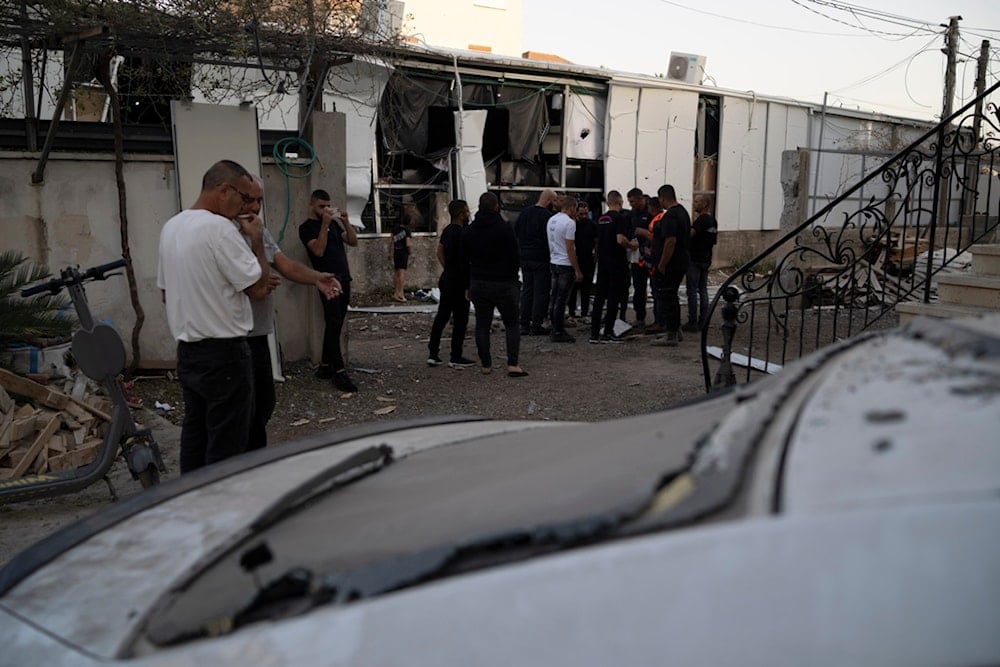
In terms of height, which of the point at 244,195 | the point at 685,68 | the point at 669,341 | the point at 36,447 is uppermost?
the point at 685,68

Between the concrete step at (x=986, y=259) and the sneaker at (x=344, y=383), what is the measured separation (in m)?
5.48

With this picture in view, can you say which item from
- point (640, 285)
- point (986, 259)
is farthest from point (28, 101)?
point (986, 259)

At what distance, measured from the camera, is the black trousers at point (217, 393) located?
4.35 meters

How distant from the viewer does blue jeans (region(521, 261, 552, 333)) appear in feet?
36.3

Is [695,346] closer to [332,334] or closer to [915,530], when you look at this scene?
[332,334]

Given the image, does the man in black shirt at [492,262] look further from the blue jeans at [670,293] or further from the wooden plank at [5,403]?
the wooden plank at [5,403]

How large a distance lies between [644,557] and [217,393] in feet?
11.8

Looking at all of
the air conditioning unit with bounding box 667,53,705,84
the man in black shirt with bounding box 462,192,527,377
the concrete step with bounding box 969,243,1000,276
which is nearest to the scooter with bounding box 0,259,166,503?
the man in black shirt with bounding box 462,192,527,377

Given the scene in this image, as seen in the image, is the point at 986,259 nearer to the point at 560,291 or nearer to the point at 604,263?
the point at 604,263

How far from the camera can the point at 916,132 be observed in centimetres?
2402

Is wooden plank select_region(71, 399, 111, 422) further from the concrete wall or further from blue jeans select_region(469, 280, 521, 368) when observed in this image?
blue jeans select_region(469, 280, 521, 368)

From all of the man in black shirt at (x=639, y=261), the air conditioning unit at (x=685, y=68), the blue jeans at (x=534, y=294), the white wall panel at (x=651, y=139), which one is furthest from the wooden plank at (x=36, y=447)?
the air conditioning unit at (x=685, y=68)

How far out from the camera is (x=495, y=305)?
8.65 metres

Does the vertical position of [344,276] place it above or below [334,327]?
above
